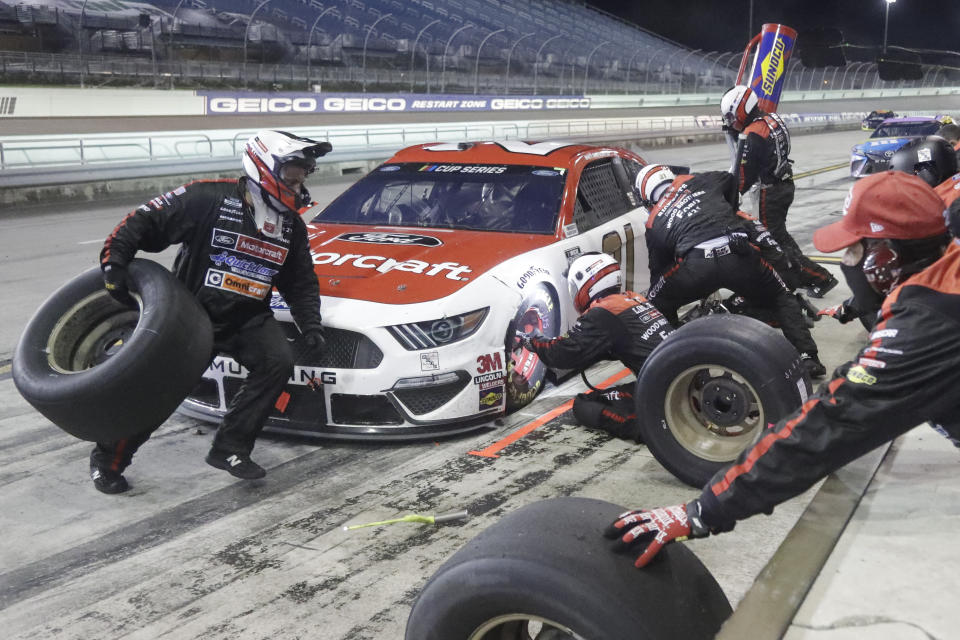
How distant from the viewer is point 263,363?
4.93m

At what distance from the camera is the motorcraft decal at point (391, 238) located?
20.3 ft

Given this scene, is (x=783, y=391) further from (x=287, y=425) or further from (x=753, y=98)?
(x=753, y=98)

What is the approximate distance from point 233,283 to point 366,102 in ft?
77.5

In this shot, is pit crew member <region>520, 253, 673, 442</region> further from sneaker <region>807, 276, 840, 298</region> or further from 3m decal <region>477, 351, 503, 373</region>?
sneaker <region>807, 276, 840, 298</region>

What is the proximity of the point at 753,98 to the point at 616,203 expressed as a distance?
2.52 meters

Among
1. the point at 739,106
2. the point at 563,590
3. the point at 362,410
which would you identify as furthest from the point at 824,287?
the point at 563,590

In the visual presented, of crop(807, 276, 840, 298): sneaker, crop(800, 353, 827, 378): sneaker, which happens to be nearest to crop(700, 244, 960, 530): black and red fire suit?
crop(800, 353, 827, 378): sneaker

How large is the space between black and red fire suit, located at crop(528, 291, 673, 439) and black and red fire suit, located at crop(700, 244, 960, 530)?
281 centimetres

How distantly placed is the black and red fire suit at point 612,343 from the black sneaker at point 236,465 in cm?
171

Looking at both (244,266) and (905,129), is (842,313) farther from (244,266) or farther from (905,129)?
(905,129)

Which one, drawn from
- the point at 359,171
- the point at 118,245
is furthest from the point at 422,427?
the point at 359,171

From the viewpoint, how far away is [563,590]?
2.39 metres

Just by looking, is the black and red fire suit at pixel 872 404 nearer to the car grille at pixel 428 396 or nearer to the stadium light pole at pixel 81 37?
the car grille at pixel 428 396

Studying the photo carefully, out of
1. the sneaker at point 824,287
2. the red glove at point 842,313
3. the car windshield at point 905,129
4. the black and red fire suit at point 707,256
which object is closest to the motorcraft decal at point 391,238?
the black and red fire suit at point 707,256
